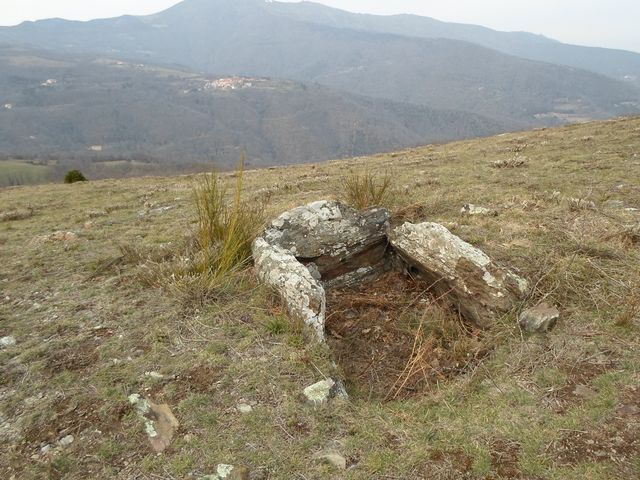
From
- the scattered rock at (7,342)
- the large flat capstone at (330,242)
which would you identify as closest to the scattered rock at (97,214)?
the scattered rock at (7,342)

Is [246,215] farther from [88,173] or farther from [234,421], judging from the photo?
[88,173]

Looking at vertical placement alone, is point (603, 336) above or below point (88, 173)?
above

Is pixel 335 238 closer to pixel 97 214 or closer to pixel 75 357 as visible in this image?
pixel 75 357

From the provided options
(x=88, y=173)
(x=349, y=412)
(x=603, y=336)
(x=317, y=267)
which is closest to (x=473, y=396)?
(x=349, y=412)

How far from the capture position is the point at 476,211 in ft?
25.7

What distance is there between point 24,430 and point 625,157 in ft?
47.4

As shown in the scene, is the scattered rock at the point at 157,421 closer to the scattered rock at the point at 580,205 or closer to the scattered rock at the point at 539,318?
the scattered rock at the point at 539,318

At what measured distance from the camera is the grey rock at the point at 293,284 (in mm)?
4838

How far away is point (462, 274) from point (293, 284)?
214 centimetres

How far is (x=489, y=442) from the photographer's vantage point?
11.0 feet

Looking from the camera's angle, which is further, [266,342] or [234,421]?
[266,342]

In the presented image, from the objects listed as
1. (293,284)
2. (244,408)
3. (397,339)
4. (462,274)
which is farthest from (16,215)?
(462,274)

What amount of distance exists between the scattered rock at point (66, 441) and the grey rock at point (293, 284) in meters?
2.37

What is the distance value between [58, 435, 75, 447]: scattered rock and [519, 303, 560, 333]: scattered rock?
4608mm
